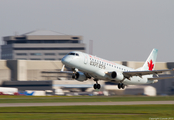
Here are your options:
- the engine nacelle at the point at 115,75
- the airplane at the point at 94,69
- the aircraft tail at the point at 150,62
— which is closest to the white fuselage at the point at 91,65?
the airplane at the point at 94,69

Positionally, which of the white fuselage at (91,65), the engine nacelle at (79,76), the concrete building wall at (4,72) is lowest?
the concrete building wall at (4,72)

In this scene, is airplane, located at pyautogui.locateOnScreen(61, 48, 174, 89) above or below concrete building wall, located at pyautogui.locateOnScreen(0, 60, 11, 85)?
above

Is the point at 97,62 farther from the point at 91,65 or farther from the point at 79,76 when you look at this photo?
the point at 79,76

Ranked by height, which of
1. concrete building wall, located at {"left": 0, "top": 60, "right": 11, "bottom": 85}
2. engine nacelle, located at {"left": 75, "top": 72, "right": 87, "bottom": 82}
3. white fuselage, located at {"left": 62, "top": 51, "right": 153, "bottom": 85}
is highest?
white fuselage, located at {"left": 62, "top": 51, "right": 153, "bottom": 85}

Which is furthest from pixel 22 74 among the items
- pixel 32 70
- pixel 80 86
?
pixel 80 86

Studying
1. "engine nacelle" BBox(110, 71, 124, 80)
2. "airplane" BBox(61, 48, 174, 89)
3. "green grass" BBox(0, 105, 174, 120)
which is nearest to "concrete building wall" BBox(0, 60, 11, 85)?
"airplane" BBox(61, 48, 174, 89)

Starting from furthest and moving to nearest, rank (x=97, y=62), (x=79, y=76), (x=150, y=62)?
(x=150, y=62) < (x=79, y=76) < (x=97, y=62)

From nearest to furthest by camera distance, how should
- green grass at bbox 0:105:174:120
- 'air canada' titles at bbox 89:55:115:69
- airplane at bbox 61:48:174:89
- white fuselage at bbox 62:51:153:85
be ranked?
green grass at bbox 0:105:174:120 → white fuselage at bbox 62:51:153:85 → airplane at bbox 61:48:174:89 → 'air canada' titles at bbox 89:55:115:69

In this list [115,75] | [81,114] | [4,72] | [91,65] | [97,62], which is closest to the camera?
[81,114]

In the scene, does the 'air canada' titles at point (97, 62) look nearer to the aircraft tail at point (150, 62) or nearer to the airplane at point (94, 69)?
the airplane at point (94, 69)

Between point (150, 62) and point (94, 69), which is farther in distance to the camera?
point (150, 62)

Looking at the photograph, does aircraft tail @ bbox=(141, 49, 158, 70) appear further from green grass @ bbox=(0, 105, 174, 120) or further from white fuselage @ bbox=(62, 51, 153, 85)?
green grass @ bbox=(0, 105, 174, 120)

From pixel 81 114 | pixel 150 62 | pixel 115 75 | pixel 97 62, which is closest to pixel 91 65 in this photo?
pixel 97 62

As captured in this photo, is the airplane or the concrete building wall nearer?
the airplane
